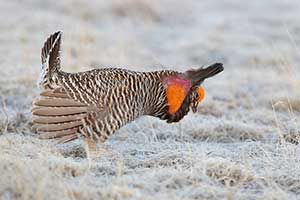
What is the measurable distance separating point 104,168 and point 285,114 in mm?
3186

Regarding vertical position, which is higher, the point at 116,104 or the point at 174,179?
the point at 116,104

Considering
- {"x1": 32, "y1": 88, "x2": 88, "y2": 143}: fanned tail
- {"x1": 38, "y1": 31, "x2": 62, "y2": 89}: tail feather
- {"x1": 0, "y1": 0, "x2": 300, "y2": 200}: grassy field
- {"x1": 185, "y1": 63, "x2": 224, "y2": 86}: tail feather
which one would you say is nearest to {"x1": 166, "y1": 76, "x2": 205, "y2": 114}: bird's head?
{"x1": 185, "y1": 63, "x2": 224, "y2": 86}: tail feather

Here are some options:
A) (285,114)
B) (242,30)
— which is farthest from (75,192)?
(242,30)

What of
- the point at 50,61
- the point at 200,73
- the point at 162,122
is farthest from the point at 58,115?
the point at 162,122

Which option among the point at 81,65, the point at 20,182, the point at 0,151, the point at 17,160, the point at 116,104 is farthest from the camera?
the point at 81,65

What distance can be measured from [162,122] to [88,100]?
1.75m

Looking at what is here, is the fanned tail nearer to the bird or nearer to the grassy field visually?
the bird

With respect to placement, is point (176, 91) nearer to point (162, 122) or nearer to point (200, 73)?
point (200, 73)

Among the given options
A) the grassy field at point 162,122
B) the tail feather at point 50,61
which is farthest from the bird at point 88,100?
the grassy field at point 162,122

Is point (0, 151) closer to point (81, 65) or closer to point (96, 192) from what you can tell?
point (96, 192)

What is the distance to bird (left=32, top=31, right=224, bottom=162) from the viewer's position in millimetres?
5457

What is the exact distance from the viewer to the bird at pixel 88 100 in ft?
17.9

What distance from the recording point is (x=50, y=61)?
5.64 m

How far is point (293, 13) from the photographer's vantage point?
14352mm
